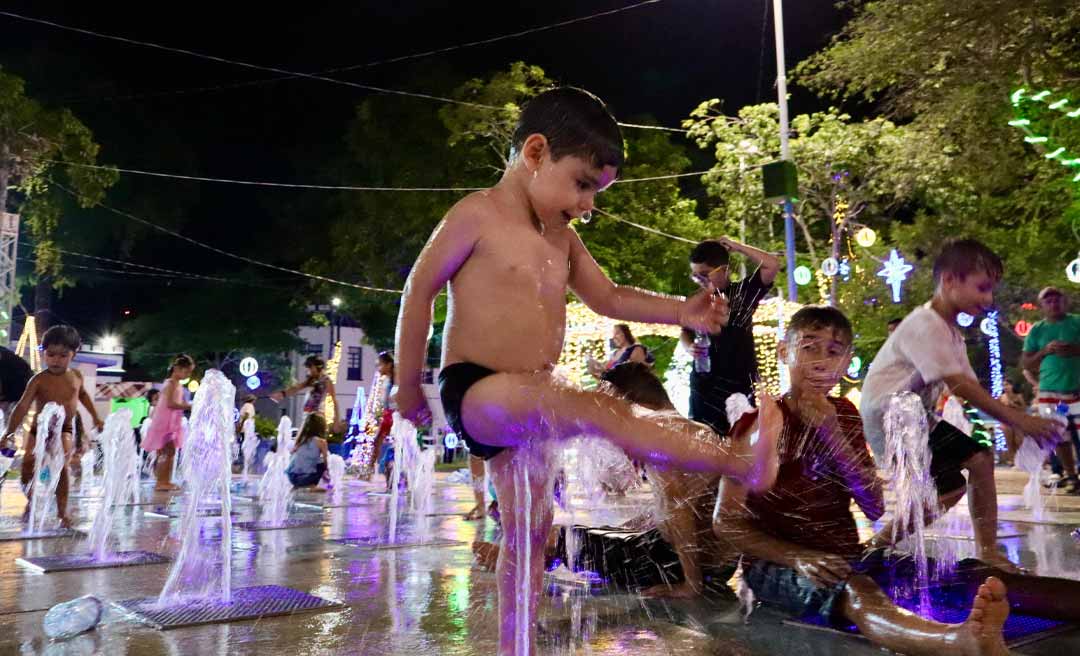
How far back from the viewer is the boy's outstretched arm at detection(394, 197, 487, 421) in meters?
2.40

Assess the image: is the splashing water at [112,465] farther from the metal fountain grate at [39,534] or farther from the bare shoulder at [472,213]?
the bare shoulder at [472,213]

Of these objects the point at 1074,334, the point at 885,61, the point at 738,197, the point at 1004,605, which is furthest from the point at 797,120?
the point at 1004,605

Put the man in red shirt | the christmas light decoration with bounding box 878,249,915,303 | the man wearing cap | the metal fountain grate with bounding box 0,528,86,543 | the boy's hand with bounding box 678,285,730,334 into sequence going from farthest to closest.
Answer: the christmas light decoration with bounding box 878,249,915,303
the man wearing cap
the metal fountain grate with bounding box 0,528,86,543
the man in red shirt
the boy's hand with bounding box 678,285,730,334

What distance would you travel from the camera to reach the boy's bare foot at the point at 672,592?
3814 mm

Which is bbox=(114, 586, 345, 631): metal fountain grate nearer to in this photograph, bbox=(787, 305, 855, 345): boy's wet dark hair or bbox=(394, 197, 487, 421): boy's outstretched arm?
bbox=(394, 197, 487, 421): boy's outstretched arm

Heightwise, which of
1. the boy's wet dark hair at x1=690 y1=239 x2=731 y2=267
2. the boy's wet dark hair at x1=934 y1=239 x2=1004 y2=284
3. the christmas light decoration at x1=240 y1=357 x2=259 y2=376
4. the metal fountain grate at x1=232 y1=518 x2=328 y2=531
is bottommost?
the metal fountain grate at x1=232 y1=518 x2=328 y2=531

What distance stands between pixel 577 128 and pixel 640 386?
1891 millimetres

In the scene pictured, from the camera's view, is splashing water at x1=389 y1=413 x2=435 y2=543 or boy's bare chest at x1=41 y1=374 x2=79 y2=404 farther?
splashing water at x1=389 y1=413 x2=435 y2=543

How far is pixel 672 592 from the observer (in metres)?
3.85

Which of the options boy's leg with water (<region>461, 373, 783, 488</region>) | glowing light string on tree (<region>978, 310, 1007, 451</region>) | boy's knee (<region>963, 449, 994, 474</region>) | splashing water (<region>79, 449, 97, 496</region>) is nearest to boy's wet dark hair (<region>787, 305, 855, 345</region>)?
boy's knee (<region>963, 449, 994, 474</region>)

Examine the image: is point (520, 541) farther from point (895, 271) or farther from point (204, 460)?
point (895, 271)

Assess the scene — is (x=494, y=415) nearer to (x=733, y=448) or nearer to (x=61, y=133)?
(x=733, y=448)

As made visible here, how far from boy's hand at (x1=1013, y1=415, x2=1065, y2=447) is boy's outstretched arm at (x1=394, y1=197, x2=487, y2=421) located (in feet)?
7.69

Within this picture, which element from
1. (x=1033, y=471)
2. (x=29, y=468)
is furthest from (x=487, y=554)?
(x=1033, y=471)
